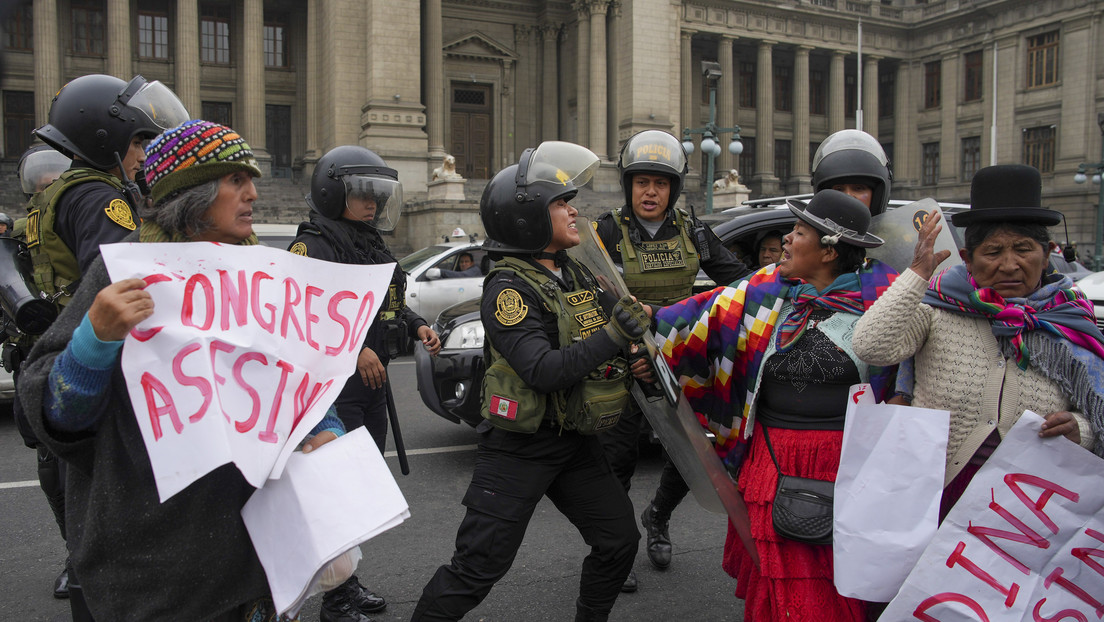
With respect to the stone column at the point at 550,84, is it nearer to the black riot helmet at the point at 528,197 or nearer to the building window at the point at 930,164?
the building window at the point at 930,164

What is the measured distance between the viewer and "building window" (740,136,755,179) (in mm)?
46094

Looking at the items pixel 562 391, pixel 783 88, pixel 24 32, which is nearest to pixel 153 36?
pixel 24 32

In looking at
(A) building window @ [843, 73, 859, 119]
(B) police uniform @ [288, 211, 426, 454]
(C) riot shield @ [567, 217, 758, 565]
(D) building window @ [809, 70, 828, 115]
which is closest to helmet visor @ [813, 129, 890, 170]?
(C) riot shield @ [567, 217, 758, 565]

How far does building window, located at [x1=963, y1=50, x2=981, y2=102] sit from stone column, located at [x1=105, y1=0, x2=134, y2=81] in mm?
40424

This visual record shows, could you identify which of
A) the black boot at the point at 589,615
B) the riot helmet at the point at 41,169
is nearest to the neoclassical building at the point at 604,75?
the riot helmet at the point at 41,169

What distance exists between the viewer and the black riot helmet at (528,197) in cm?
308

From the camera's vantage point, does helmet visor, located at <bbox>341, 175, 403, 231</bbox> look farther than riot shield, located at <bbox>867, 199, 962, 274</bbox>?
Yes

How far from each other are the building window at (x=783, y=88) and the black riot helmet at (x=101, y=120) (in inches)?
1854

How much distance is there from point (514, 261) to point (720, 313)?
0.78 meters

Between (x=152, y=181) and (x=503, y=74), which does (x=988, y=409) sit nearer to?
(x=152, y=181)

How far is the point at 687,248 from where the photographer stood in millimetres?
4398

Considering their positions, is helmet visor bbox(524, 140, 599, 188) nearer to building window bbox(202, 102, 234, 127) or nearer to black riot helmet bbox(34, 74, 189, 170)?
black riot helmet bbox(34, 74, 189, 170)

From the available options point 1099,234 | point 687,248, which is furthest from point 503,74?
point 687,248

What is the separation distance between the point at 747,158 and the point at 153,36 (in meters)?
29.1
